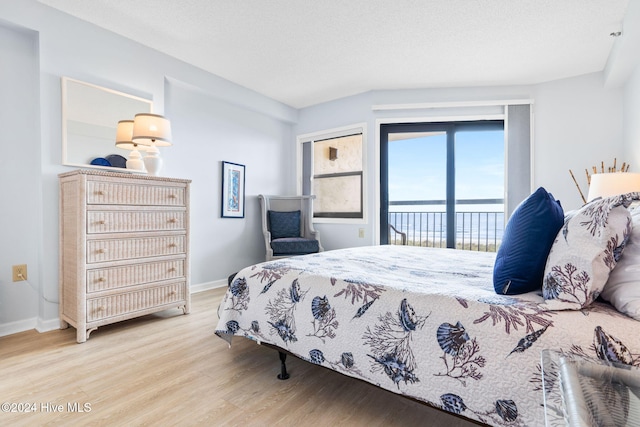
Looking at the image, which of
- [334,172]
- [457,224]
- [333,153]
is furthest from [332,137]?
[457,224]

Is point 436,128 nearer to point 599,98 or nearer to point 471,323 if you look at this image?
point 599,98

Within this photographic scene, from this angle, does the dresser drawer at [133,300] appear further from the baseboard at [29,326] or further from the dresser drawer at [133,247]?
the baseboard at [29,326]

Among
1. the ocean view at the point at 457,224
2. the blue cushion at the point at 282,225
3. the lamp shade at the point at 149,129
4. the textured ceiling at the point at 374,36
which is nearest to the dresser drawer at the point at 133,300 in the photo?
the lamp shade at the point at 149,129

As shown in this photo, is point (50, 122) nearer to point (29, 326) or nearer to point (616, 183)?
point (29, 326)

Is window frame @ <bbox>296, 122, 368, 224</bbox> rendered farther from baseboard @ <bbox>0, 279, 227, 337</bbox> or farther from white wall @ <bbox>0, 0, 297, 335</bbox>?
baseboard @ <bbox>0, 279, 227, 337</bbox>

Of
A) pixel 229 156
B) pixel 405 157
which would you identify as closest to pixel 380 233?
pixel 405 157

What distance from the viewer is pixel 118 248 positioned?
231 centimetres

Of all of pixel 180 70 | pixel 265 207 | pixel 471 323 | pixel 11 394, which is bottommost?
pixel 11 394

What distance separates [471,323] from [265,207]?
3286 mm

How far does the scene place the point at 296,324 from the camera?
4.84 ft

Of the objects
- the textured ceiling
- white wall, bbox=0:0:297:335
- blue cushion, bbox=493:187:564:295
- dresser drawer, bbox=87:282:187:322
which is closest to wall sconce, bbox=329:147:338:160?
the textured ceiling

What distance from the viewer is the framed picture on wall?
3.77 meters

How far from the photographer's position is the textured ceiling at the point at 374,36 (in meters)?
2.31

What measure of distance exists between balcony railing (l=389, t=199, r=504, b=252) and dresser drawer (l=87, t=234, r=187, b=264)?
8.63 feet
